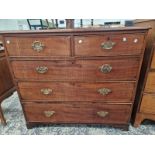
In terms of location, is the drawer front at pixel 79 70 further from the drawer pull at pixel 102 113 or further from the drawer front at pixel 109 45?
the drawer pull at pixel 102 113

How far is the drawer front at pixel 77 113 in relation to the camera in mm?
1287

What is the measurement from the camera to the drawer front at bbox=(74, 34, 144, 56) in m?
0.99

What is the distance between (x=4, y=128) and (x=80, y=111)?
0.88 meters

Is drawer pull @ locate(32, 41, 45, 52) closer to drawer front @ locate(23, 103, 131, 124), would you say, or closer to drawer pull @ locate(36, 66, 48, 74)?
drawer pull @ locate(36, 66, 48, 74)

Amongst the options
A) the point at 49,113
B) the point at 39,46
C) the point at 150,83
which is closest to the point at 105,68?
the point at 150,83

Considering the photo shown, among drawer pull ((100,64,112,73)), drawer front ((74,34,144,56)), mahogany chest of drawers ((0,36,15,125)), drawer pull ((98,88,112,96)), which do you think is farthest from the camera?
mahogany chest of drawers ((0,36,15,125))

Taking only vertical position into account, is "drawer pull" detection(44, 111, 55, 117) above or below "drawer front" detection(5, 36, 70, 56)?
below

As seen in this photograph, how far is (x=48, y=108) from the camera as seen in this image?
4.35ft

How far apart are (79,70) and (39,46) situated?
365 millimetres

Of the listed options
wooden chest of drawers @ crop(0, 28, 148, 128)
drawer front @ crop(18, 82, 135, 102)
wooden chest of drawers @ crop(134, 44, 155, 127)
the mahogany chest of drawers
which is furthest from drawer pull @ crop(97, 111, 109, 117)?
the mahogany chest of drawers
